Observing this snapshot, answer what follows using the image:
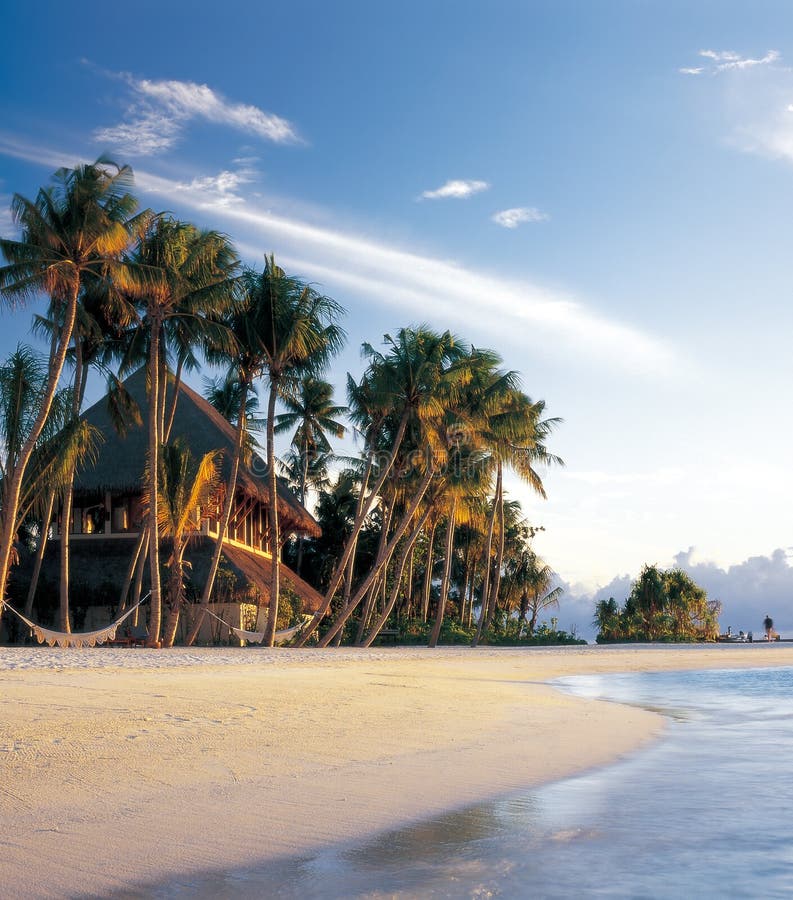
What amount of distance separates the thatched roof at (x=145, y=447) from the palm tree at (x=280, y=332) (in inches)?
194

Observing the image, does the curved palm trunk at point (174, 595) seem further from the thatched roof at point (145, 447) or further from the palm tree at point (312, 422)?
the palm tree at point (312, 422)

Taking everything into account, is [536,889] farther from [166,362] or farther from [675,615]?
[675,615]

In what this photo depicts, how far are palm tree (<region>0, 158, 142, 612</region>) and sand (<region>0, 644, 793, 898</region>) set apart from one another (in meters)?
8.53

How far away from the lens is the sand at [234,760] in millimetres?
3523

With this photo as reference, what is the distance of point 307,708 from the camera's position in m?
7.99

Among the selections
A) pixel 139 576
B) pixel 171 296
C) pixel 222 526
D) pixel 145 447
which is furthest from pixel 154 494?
pixel 145 447

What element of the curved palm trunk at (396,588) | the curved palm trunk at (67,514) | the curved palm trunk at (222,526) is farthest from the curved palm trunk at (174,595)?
the curved palm trunk at (396,588)

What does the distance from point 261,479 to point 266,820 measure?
28.2 meters

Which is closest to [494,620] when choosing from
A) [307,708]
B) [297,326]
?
[297,326]

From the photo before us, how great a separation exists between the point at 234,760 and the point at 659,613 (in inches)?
1564

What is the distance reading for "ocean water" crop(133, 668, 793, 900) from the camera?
127 inches

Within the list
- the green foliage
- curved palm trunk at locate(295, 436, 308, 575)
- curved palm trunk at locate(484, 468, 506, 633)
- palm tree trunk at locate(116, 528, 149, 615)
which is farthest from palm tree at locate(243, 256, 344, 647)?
the green foliage

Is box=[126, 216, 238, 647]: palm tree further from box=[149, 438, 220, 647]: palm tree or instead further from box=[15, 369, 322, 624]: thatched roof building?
box=[15, 369, 322, 624]: thatched roof building

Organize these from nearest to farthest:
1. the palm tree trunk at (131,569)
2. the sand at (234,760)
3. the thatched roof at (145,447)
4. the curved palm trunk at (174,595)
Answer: the sand at (234,760)
the curved palm trunk at (174,595)
the palm tree trunk at (131,569)
the thatched roof at (145,447)
